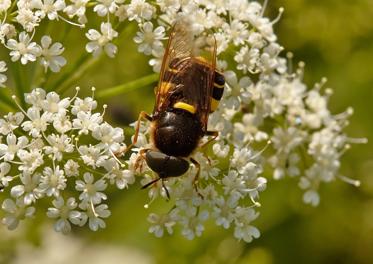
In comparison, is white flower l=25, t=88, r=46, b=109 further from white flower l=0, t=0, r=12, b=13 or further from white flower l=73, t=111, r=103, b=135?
white flower l=0, t=0, r=12, b=13

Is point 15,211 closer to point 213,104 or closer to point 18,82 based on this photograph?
point 18,82

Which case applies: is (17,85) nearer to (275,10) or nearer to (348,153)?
(275,10)

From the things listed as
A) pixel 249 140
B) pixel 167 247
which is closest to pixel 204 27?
pixel 249 140

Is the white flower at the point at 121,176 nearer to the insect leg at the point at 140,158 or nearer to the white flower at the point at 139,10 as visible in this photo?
the insect leg at the point at 140,158

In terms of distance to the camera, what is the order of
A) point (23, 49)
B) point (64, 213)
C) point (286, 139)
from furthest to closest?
point (286, 139) < point (23, 49) < point (64, 213)

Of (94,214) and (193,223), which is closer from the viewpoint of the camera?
(94,214)

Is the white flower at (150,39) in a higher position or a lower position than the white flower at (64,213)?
higher

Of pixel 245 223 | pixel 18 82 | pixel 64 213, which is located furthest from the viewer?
pixel 245 223

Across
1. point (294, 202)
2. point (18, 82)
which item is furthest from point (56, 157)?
point (294, 202)

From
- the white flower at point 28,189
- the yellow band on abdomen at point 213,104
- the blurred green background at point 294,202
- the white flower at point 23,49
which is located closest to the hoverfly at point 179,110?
the yellow band on abdomen at point 213,104
